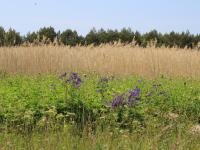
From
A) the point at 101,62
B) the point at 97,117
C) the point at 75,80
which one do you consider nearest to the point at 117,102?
the point at 97,117

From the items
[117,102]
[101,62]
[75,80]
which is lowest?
[101,62]

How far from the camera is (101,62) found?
13961 mm

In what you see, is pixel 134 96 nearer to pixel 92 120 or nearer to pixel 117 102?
pixel 117 102

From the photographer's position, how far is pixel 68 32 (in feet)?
94.0

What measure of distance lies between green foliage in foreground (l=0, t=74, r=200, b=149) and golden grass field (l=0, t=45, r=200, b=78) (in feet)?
17.6

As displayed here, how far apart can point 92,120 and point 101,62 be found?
7.56m

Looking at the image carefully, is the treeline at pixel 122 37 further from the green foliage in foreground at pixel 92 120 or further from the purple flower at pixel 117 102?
the purple flower at pixel 117 102

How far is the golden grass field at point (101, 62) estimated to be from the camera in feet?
44.5

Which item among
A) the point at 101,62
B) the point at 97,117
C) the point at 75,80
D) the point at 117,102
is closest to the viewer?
the point at 117,102

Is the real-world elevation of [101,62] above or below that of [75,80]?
below

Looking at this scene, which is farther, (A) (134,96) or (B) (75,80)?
(B) (75,80)

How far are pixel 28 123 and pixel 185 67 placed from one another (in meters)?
8.78

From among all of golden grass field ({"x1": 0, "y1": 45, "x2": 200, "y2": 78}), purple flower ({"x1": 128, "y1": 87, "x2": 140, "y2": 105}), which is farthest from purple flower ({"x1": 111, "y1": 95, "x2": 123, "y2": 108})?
golden grass field ({"x1": 0, "y1": 45, "x2": 200, "y2": 78})

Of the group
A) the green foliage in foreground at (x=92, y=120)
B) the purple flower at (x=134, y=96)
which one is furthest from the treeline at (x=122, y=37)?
the purple flower at (x=134, y=96)
